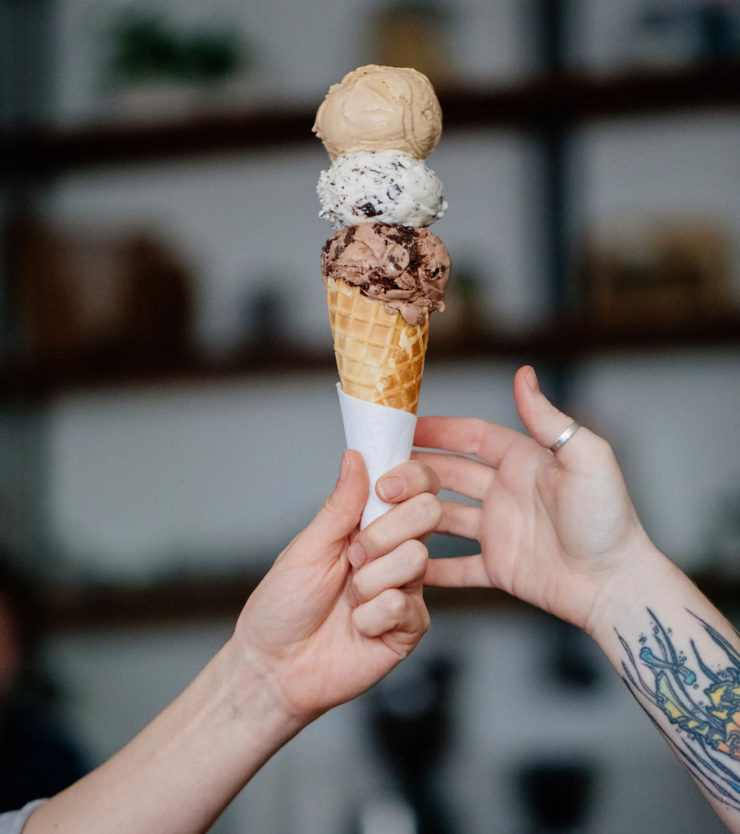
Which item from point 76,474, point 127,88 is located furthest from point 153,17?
point 76,474

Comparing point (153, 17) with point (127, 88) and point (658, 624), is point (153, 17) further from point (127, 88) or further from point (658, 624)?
point (658, 624)

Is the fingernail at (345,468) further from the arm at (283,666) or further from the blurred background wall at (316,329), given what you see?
the blurred background wall at (316,329)

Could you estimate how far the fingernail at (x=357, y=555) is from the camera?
0.95m

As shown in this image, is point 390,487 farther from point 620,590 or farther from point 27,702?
point 27,702

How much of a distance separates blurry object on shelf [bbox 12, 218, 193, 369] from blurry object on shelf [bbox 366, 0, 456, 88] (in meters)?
0.85

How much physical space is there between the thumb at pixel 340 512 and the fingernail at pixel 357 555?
0.02 metres

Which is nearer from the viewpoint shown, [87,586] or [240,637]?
[240,637]

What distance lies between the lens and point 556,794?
6.87ft

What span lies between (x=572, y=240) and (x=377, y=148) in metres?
1.31

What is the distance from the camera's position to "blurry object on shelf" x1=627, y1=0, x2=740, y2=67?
6.78 ft

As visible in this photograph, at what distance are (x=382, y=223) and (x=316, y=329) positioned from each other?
136 centimetres

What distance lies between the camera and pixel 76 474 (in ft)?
8.38

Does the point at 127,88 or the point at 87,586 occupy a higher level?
the point at 127,88

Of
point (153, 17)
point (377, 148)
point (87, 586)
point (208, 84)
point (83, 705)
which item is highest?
point (153, 17)
